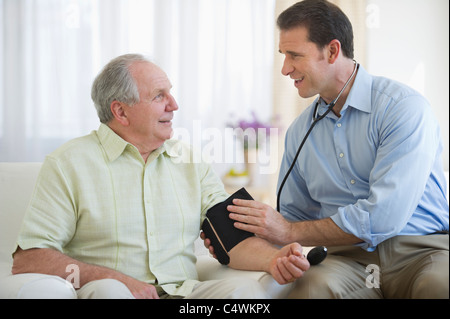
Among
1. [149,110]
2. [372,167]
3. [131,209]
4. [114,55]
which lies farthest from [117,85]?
[114,55]

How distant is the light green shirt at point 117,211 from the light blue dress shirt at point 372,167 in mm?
352

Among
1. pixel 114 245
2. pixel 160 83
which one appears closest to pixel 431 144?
pixel 160 83

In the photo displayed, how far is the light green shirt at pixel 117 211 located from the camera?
1.31 m

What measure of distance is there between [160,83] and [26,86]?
2115 millimetres

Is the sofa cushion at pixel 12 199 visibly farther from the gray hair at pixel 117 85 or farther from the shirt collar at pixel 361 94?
the shirt collar at pixel 361 94

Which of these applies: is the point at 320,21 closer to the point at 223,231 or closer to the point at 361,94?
the point at 361,94

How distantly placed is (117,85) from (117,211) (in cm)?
39

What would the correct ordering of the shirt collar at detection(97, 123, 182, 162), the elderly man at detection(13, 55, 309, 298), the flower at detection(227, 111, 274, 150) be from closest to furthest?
the elderly man at detection(13, 55, 309, 298) < the shirt collar at detection(97, 123, 182, 162) < the flower at detection(227, 111, 274, 150)

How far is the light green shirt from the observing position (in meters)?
1.31

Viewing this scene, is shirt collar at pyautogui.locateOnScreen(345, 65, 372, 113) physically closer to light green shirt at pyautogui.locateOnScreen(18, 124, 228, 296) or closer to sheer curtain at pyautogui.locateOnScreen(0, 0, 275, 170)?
light green shirt at pyautogui.locateOnScreen(18, 124, 228, 296)

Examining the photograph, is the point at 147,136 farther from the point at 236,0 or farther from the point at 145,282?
the point at 236,0

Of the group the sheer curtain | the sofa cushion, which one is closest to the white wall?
the sheer curtain

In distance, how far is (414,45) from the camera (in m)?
3.29

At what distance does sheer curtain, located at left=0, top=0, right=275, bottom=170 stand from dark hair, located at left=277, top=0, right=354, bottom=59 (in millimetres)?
1892
